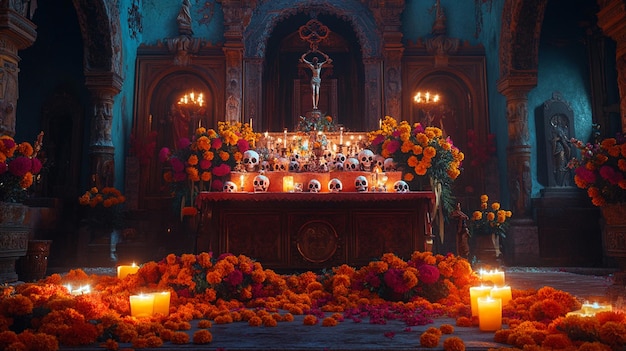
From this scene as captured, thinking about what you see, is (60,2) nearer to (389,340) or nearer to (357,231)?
(357,231)

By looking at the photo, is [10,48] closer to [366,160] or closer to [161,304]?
[161,304]

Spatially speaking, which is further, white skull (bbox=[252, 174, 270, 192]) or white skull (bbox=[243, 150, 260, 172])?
white skull (bbox=[243, 150, 260, 172])

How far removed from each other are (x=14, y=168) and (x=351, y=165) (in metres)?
4.64

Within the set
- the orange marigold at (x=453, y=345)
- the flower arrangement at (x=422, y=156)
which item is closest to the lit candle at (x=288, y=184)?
the flower arrangement at (x=422, y=156)

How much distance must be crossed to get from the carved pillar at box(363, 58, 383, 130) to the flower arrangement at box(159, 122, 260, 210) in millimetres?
3963

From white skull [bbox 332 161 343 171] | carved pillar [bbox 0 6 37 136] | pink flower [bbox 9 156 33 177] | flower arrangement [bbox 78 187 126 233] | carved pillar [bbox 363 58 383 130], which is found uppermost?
carved pillar [bbox 363 58 383 130]

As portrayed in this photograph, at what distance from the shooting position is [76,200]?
10422 millimetres

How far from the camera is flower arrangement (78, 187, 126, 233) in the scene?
31.6 ft

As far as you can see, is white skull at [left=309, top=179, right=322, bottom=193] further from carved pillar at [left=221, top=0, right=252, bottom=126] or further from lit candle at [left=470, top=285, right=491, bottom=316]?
carved pillar at [left=221, top=0, right=252, bottom=126]

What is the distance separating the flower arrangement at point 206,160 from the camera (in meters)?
8.40

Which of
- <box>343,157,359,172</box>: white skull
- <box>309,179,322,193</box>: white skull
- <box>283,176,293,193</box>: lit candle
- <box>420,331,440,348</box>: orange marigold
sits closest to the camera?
<box>420,331,440,348</box>: orange marigold

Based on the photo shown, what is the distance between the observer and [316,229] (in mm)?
6762

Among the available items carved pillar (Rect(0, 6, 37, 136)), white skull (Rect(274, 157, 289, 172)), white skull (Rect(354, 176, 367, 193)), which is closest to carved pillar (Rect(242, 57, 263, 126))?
white skull (Rect(274, 157, 289, 172))

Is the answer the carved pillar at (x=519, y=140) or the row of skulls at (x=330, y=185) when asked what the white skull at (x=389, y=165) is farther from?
the carved pillar at (x=519, y=140)
